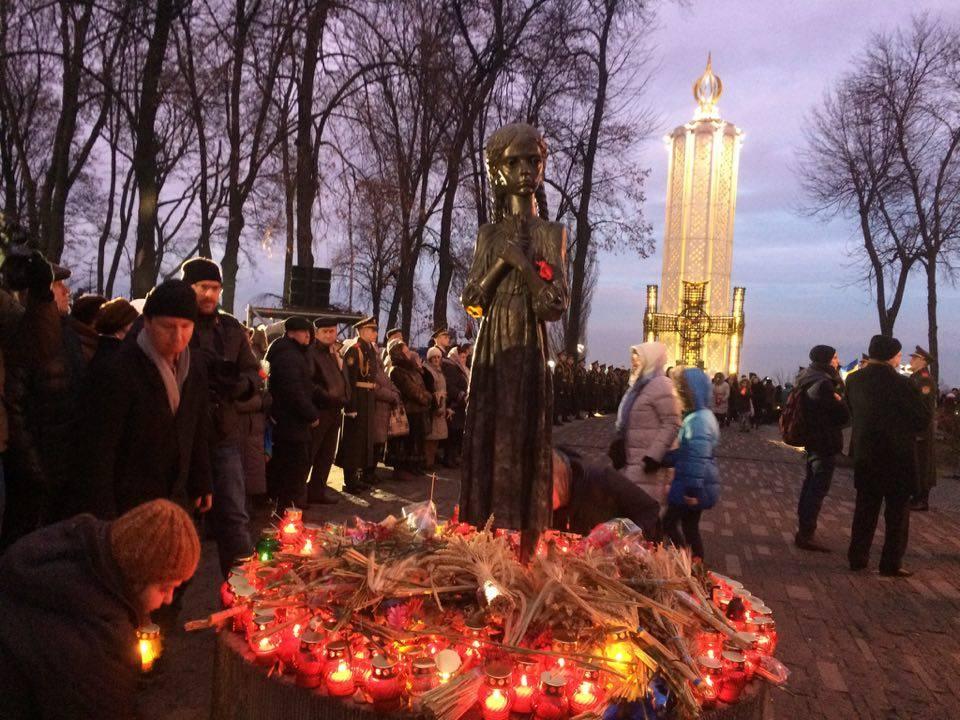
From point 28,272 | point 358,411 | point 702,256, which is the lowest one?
point 358,411

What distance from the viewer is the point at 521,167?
343 centimetres

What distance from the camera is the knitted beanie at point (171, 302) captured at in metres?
3.51

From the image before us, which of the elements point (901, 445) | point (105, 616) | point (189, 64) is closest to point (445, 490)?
point (901, 445)

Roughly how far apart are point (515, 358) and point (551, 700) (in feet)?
4.94

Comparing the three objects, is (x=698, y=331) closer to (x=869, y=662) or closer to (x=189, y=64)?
(x=189, y=64)

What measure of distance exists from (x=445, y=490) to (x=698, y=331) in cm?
3087

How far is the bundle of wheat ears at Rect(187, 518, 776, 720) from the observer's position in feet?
8.19

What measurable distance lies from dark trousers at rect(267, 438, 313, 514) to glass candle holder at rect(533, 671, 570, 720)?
5.11 meters

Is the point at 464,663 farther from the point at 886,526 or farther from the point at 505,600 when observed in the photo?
the point at 886,526

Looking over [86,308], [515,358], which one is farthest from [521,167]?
[86,308]

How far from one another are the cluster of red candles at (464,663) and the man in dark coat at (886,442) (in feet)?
13.5

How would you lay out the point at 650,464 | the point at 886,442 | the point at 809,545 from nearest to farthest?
1. the point at 650,464
2. the point at 886,442
3. the point at 809,545

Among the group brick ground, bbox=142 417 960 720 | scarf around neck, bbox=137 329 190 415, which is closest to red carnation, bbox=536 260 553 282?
scarf around neck, bbox=137 329 190 415

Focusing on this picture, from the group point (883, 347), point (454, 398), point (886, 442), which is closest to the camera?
point (886, 442)
